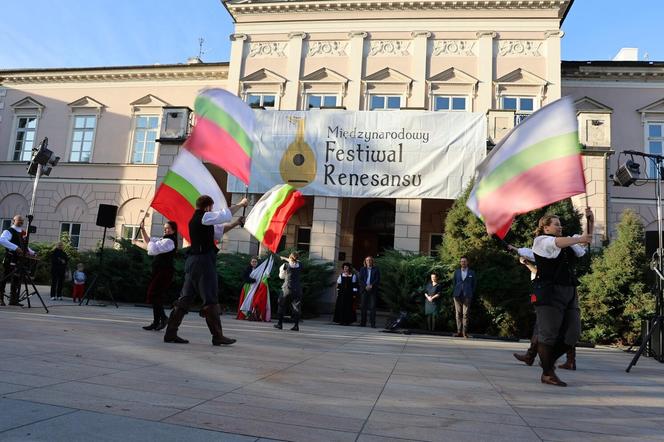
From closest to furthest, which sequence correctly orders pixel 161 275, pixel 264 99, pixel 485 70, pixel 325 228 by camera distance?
pixel 161 275, pixel 325 228, pixel 485 70, pixel 264 99

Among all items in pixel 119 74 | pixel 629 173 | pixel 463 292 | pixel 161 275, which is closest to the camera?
pixel 161 275

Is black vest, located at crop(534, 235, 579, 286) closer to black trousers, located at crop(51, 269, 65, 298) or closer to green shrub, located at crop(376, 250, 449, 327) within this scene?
green shrub, located at crop(376, 250, 449, 327)

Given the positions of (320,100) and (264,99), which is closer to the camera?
(320,100)

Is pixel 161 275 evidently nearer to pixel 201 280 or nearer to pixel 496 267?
Answer: pixel 201 280

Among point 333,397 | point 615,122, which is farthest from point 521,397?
point 615,122

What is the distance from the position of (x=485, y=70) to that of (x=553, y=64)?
9.77 feet

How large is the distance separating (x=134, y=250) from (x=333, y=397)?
15.7 metres

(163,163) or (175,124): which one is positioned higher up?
(175,124)

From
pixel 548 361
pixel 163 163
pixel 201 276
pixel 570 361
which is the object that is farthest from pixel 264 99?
pixel 548 361

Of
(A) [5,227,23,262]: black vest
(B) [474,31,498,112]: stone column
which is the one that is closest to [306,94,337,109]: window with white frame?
(B) [474,31,498,112]: stone column

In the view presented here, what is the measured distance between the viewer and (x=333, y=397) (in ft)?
13.9

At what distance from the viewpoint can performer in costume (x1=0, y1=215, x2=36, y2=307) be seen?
10.8 m

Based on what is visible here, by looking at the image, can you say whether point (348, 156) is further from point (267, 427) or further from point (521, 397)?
point (267, 427)

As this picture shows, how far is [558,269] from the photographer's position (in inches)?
231
